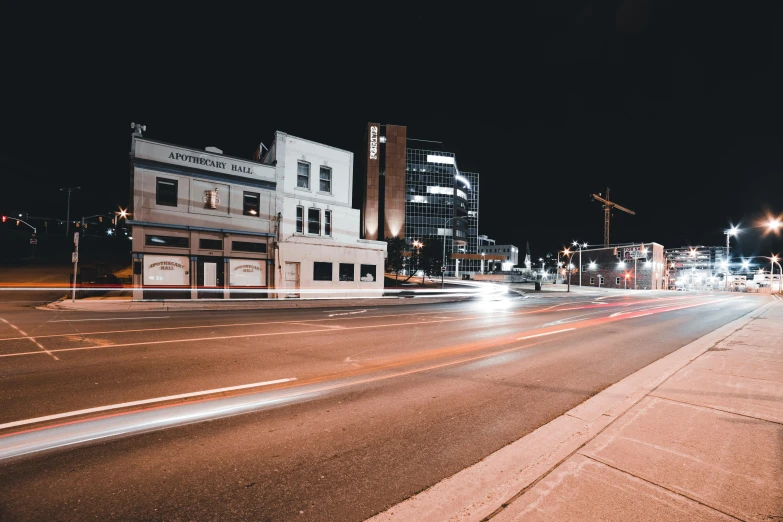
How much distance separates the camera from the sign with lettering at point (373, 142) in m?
93.4

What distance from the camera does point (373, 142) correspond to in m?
93.7

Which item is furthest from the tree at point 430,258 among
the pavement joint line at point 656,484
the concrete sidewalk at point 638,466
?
the pavement joint line at point 656,484

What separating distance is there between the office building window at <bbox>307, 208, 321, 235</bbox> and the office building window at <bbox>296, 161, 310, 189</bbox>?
1.98m

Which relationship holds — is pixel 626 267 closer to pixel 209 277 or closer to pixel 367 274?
pixel 367 274

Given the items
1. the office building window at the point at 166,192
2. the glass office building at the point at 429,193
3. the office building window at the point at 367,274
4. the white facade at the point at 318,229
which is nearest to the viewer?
the office building window at the point at 166,192

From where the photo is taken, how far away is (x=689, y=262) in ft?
436

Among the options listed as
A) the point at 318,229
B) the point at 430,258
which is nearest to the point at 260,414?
the point at 318,229

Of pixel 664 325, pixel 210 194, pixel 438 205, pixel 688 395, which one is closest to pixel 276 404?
pixel 688 395

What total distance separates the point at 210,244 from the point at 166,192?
4.23 m

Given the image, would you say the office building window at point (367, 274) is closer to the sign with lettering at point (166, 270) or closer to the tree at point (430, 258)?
the sign with lettering at point (166, 270)

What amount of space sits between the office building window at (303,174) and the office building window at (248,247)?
5.77 metres

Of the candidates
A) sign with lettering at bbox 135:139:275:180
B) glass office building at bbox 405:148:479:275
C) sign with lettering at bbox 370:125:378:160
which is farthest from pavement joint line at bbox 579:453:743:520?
sign with lettering at bbox 370:125:378:160

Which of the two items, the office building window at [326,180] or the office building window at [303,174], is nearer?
the office building window at [303,174]

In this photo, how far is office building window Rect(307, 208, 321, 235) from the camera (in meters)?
28.5
